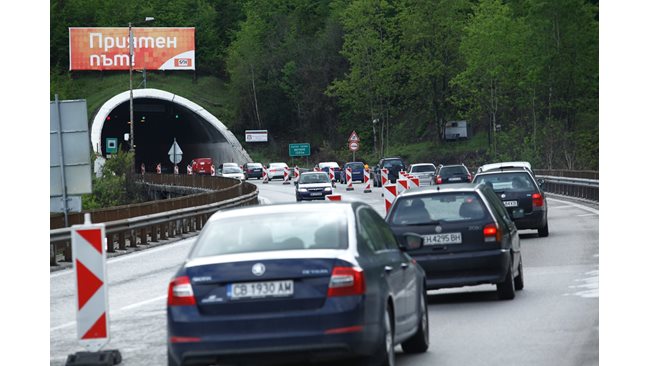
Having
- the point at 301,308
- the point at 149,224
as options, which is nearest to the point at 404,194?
the point at 301,308

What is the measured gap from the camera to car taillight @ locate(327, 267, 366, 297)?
9.53 meters

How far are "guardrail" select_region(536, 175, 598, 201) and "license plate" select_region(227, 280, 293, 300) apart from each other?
3624 cm

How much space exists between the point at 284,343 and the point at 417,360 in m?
2.44

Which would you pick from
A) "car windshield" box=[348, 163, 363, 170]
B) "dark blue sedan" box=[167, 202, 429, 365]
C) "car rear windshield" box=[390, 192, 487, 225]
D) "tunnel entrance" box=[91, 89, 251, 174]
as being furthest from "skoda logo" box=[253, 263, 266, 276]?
"tunnel entrance" box=[91, 89, 251, 174]

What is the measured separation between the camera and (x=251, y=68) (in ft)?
436

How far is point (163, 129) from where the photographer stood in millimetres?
129250

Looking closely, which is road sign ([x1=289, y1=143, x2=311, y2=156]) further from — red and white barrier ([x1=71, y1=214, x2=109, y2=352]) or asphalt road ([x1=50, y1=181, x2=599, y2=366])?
red and white barrier ([x1=71, y1=214, x2=109, y2=352])

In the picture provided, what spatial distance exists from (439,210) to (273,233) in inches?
274

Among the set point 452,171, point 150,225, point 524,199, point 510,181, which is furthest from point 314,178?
point 524,199

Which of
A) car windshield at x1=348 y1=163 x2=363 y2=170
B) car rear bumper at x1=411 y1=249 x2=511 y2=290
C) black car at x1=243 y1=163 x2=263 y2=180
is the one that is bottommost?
black car at x1=243 y1=163 x2=263 y2=180

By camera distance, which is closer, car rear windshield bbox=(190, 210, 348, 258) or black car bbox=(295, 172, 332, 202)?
car rear windshield bbox=(190, 210, 348, 258)

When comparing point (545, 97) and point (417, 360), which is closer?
point (417, 360)

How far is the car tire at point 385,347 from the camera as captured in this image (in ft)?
32.2

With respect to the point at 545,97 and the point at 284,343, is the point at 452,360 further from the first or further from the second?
the point at 545,97
